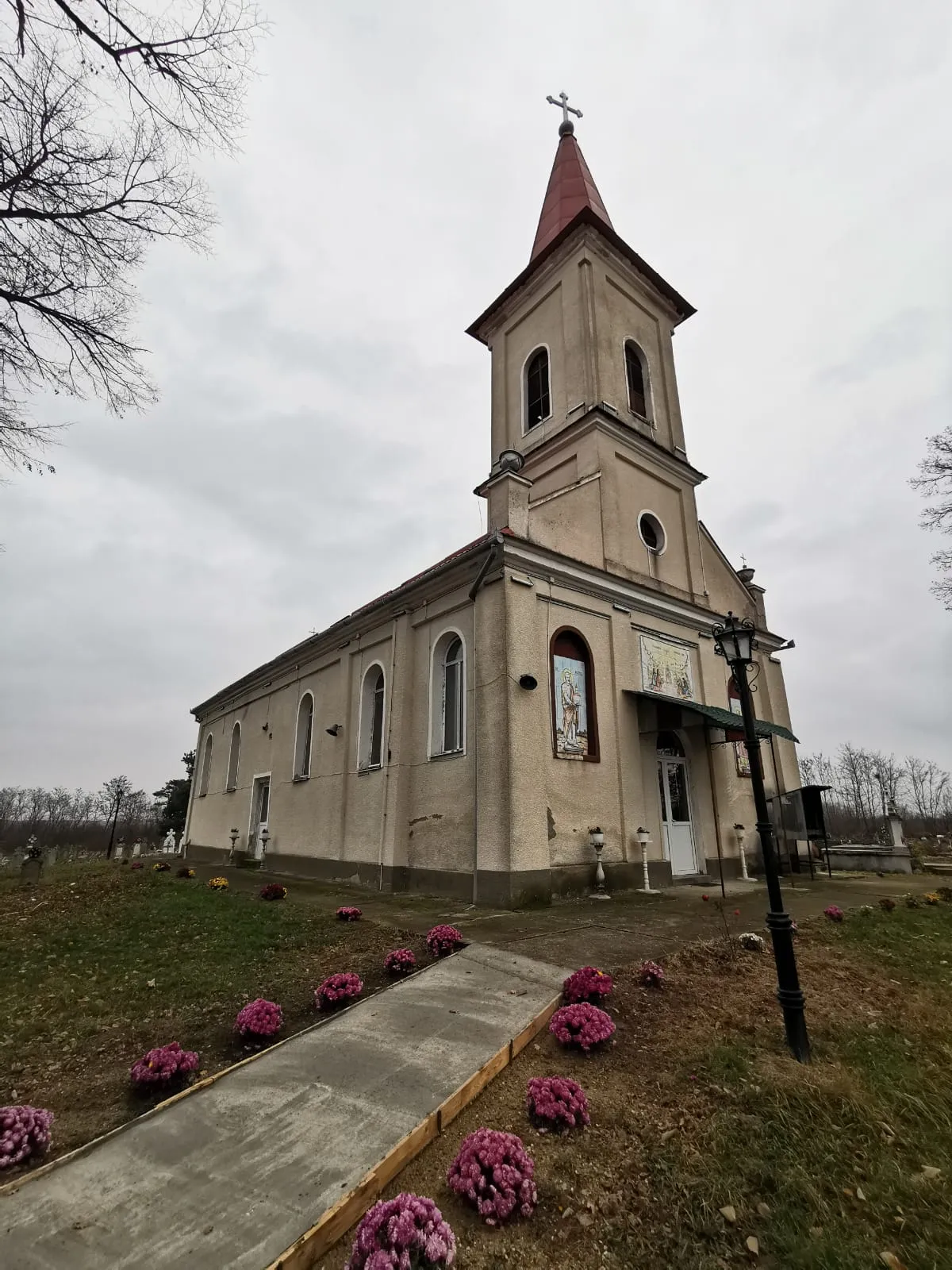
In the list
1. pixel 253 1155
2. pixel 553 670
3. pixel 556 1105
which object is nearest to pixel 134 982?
pixel 253 1155

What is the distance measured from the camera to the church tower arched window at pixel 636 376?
16109 mm

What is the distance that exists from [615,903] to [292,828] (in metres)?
9.97

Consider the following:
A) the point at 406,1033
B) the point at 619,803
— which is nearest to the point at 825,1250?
the point at 406,1033

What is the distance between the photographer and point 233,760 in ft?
73.4

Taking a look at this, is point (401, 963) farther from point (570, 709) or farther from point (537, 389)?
point (537, 389)

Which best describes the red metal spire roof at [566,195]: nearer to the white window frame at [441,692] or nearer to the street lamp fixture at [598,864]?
the white window frame at [441,692]

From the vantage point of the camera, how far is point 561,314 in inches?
634

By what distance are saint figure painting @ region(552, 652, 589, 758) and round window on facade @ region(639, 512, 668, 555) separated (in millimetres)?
5035

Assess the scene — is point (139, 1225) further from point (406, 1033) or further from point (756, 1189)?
point (756, 1189)

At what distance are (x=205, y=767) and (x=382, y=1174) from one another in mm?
25521

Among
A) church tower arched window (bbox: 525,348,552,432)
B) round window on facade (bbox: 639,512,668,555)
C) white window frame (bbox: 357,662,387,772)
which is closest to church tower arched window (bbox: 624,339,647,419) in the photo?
church tower arched window (bbox: 525,348,552,432)

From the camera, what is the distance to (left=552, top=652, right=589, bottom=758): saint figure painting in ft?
35.5

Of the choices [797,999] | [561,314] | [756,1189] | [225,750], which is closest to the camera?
[756,1189]

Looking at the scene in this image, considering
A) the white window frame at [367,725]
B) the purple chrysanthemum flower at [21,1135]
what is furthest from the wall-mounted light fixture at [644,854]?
the purple chrysanthemum flower at [21,1135]
